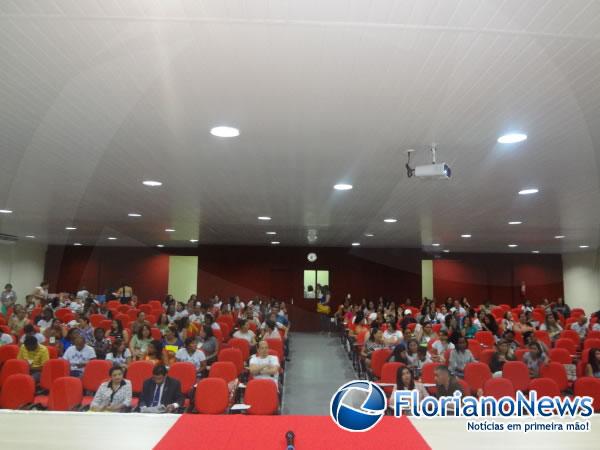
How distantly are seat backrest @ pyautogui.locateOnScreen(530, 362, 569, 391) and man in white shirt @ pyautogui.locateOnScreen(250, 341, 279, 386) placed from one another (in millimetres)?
3892

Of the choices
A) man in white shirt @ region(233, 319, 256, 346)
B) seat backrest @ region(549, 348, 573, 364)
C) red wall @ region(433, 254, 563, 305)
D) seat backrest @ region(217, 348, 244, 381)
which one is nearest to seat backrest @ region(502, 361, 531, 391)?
seat backrest @ region(549, 348, 573, 364)

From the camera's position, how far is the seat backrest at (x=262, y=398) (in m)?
5.69

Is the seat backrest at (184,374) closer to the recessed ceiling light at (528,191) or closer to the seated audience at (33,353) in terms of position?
the seated audience at (33,353)

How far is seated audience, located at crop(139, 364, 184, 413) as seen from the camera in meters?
5.89

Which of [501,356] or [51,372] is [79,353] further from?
[501,356]

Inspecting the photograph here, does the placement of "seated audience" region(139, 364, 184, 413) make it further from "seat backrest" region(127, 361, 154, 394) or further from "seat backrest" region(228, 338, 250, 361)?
"seat backrest" region(228, 338, 250, 361)

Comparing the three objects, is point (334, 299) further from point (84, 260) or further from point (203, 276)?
point (84, 260)

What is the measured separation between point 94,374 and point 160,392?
138 centimetres

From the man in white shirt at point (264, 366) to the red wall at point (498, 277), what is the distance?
15.5m

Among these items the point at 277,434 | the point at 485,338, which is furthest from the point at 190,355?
the point at 485,338

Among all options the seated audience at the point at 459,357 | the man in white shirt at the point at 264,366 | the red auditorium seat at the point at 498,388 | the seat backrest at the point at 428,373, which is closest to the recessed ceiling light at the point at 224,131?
the man in white shirt at the point at 264,366

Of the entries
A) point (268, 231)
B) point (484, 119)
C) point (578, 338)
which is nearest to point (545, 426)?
point (484, 119)

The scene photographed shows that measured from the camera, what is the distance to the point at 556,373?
7.28 metres

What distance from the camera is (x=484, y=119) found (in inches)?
167
